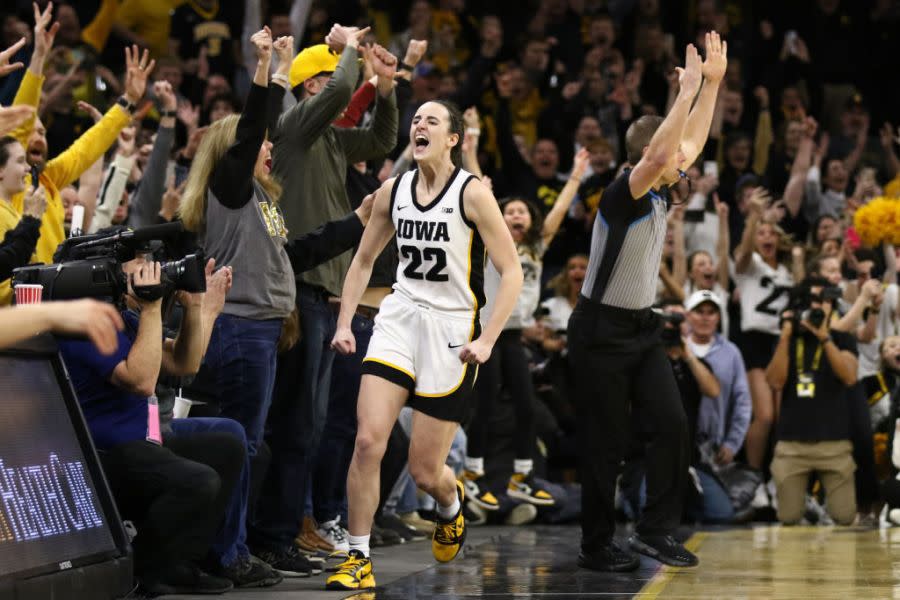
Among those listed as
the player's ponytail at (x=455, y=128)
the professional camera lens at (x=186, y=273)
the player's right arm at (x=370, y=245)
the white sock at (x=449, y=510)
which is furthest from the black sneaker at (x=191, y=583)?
the player's ponytail at (x=455, y=128)

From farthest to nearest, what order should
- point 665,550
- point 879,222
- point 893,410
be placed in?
point 879,222, point 893,410, point 665,550

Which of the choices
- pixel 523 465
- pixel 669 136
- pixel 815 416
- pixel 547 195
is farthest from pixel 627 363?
pixel 547 195

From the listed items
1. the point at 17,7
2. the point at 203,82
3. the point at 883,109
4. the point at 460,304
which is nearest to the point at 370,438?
the point at 460,304

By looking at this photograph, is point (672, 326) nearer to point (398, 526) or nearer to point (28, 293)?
point (398, 526)

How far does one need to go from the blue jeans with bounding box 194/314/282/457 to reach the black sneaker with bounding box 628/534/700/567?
2.17 m

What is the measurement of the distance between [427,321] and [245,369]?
86cm

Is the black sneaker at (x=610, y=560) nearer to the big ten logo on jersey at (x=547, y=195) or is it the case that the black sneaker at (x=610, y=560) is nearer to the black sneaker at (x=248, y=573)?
the black sneaker at (x=248, y=573)

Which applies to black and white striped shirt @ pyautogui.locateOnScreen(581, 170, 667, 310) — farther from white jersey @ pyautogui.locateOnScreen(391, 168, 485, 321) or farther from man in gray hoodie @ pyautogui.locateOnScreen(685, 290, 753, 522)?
man in gray hoodie @ pyautogui.locateOnScreen(685, 290, 753, 522)

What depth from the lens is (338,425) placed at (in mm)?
7652

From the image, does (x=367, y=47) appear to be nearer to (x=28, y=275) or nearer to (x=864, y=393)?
(x=28, y=275)

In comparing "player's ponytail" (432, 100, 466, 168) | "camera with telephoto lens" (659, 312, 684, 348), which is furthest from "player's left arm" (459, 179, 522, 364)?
"camera with telephoto lens" (659, 312, 684, 348)

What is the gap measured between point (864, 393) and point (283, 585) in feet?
20.6

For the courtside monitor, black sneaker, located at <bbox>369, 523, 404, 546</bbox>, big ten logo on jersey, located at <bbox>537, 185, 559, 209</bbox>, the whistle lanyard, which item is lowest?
black sneaker, located at <bbox>369, 523, 404, 546</bbox>

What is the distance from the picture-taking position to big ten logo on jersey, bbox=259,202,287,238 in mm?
6672
